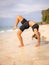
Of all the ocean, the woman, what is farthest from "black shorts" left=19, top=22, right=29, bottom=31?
the ocean

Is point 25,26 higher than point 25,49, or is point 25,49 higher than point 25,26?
point 25,26

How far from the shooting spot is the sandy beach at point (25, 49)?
150 centimetres

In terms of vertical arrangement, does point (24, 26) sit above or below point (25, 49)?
above

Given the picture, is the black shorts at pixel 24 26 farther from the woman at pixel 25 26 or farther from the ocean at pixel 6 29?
the ocean at pixel 6 29

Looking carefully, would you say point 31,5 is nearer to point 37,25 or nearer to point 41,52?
point 37,25

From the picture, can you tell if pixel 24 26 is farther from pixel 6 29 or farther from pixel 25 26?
pixel 6 29

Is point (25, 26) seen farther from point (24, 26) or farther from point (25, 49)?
point (25, 49)

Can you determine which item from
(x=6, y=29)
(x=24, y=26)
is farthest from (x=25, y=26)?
(x=6, y=29)

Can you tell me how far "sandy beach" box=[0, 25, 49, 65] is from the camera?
4.93 feet

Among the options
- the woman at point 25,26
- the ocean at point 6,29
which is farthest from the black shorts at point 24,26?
the ocean at point 6,29

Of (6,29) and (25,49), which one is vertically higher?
(6,29)

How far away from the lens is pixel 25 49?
5.51ft

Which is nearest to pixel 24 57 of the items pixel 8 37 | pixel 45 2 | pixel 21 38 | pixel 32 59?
pixel 32 59

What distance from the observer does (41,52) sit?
63.9 inches
